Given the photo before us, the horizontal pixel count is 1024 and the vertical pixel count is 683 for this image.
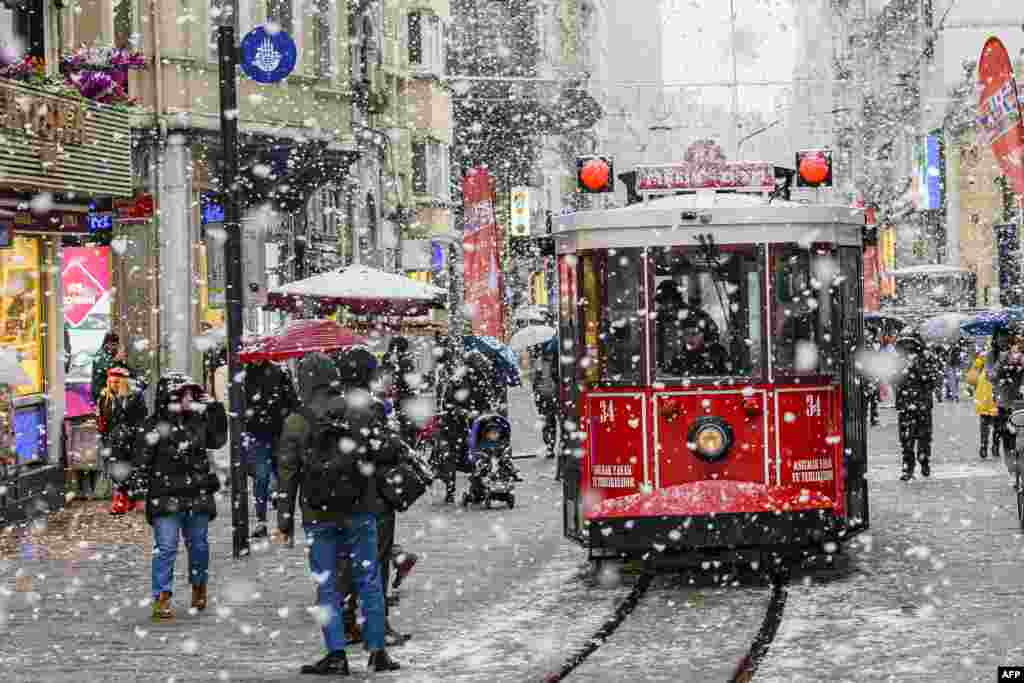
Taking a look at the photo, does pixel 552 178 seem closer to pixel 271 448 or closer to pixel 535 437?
pixel 535 437

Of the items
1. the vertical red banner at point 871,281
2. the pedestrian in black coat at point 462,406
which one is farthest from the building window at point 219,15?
the vertical red banner at point 871,281

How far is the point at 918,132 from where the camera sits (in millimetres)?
70000

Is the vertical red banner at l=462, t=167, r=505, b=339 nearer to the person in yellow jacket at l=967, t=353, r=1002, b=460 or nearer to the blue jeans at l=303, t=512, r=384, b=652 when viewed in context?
the person in yellow jacket at l=967, t=353, r=1002, b=460

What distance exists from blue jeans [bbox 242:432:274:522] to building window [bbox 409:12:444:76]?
92.5ft

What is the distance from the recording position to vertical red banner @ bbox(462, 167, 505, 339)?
93.9 feet

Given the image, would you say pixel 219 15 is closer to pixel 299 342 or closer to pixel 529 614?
pixel 299 342

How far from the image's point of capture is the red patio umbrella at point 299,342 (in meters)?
16.8

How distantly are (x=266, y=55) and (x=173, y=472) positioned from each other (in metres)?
10.4

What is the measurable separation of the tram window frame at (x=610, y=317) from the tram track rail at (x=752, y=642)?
151cm

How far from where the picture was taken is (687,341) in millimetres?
14422

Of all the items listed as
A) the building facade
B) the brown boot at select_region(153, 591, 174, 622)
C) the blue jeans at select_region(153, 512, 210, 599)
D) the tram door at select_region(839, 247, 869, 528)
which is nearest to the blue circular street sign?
the building facade

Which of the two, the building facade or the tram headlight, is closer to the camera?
the tram headlight

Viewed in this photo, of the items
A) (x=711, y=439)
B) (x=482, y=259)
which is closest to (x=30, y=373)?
(x=482, y=259)

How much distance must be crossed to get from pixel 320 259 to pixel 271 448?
17.3 m
